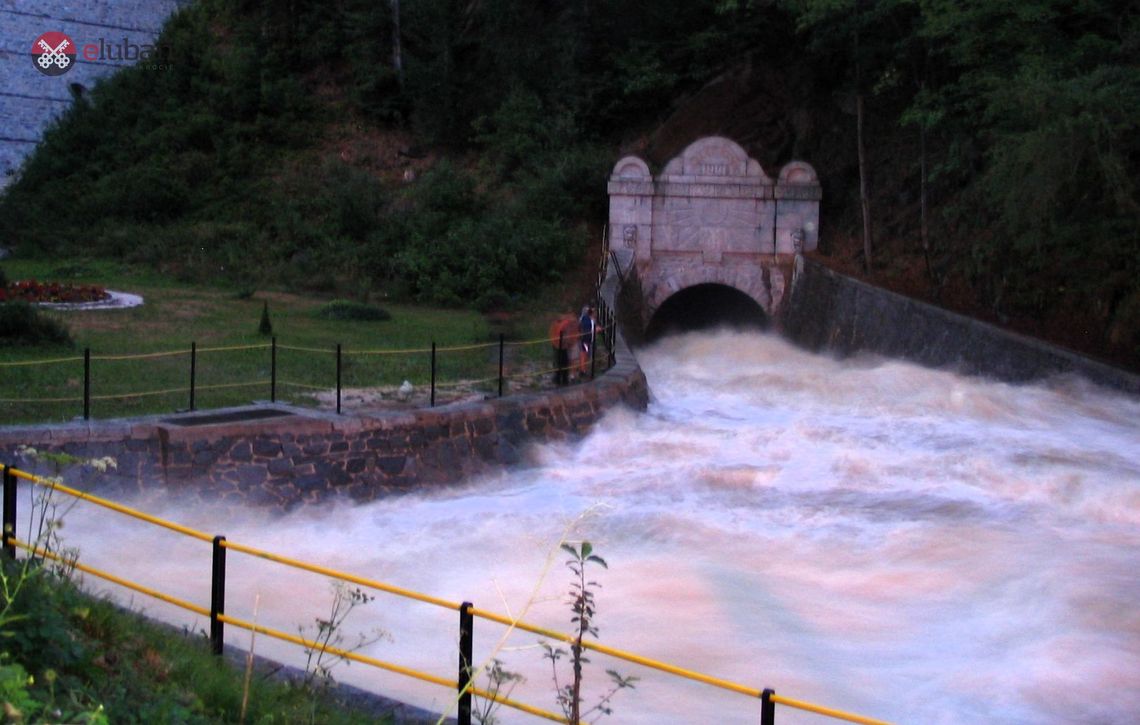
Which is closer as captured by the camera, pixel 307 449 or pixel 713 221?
pixel 307 449

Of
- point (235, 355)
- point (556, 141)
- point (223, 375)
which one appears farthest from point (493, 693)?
point (556, 141)

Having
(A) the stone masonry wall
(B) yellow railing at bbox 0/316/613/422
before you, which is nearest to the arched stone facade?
(B) yellow railing at bbox 0/316/613/422

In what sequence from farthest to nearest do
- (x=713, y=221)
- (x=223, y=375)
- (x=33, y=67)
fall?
(x=33, y=67) < (x=713, y=221) < (x=223, y=375)

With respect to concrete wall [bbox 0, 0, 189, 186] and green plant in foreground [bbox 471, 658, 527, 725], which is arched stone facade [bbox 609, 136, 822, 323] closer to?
concrete wall [bbox 0, 0, 189, 186]

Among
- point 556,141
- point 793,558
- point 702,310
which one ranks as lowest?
point 793,558

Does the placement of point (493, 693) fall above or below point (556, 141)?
below

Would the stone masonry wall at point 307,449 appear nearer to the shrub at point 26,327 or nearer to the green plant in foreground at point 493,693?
the shrub at point 26,327

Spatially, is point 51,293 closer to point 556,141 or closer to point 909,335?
point 909,335

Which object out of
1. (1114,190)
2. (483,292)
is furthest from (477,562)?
(483,292)

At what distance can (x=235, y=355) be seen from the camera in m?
19.1

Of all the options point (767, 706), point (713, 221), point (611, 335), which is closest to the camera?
point (767, 706)

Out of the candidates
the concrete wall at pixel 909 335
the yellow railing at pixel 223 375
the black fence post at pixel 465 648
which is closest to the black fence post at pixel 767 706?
the black fence post at pixel 465 648

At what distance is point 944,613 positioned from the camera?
35.6 ft

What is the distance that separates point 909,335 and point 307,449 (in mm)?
13890
